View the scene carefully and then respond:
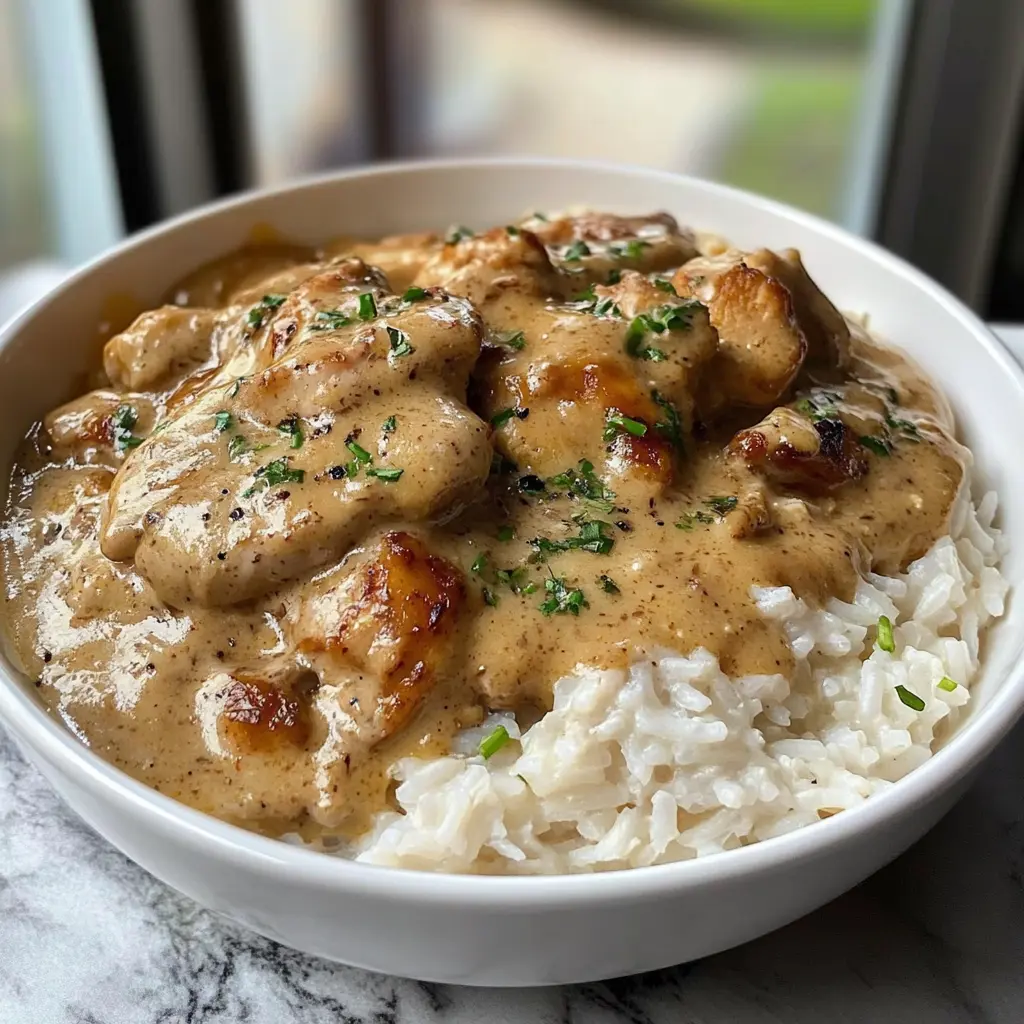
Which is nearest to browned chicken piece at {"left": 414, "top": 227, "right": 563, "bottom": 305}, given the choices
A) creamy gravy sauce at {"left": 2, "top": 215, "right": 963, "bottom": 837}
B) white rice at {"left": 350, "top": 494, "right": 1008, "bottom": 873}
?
creamy gravy sauce at {"left": 2, "top": 215, "right": 963, "bottom": 837}

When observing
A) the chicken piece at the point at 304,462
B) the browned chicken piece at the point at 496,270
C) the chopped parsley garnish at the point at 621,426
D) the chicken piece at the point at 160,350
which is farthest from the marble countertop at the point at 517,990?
the browned chicken piece at the point at 496,270

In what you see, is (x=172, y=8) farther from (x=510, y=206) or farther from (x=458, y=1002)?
(x=458, y=1002)

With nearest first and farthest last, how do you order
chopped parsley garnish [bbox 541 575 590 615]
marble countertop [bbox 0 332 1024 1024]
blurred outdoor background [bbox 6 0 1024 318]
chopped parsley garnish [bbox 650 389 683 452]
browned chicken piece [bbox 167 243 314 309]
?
marble countertop [bbox 0 332 1024 1024]
chopped parsley garnish [bbox 541 575 590 615]
chopped parsley garnish [bbox 650 389 683 452]
browned chicken piece [bbox 167 243 314 309]
blurred outdoor background [bbox 6 0 1024 318]

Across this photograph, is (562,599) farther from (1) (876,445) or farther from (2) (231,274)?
(2) (231,274)

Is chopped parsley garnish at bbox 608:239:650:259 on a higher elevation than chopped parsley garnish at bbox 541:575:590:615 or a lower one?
higher

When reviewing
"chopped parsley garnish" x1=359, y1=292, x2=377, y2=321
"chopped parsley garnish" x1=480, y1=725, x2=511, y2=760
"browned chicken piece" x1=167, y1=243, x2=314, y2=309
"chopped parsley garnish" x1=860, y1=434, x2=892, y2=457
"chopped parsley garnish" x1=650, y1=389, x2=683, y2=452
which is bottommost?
"chopped parsley garnish" x1=480, y1=725, x2=511, y2=760

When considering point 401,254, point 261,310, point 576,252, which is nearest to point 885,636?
point 576,252

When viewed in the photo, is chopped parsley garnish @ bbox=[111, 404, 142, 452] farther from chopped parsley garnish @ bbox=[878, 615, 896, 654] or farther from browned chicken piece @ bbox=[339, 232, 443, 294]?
chopped parsley garnish @ bbox=[878, 615, 896, 654]
